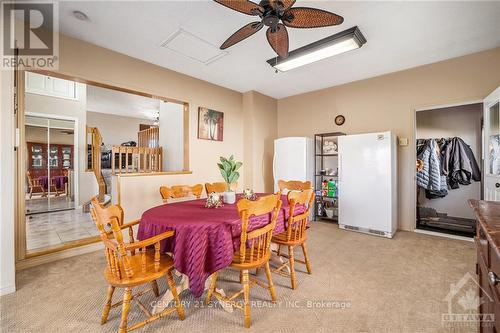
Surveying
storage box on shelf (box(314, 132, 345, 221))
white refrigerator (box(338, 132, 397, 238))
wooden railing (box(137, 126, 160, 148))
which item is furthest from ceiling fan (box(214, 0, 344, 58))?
wooden railing (box(137, 126, 160, 148))

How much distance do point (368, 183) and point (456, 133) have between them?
2.38 m

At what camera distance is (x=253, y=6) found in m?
1.64

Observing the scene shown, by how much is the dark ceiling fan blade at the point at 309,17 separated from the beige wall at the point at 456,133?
413 cm

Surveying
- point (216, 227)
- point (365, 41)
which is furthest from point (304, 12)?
point (216, 227)

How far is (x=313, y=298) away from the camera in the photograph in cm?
189

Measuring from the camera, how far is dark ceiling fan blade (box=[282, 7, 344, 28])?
1641 millimetres

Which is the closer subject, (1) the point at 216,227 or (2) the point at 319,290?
(1) the point at 216,227

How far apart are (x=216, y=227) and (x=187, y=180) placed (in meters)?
2.46

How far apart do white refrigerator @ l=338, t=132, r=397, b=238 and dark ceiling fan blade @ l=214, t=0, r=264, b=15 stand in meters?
2.78

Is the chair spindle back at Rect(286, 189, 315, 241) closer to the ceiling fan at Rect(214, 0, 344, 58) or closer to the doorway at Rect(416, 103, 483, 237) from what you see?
the ceiling fan at Rect(214, 0, 344, 58)

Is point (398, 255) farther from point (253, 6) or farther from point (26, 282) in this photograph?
point (26, 282)

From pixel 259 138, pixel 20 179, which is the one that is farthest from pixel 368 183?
pixel 20 179

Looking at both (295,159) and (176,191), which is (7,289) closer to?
(176,191)

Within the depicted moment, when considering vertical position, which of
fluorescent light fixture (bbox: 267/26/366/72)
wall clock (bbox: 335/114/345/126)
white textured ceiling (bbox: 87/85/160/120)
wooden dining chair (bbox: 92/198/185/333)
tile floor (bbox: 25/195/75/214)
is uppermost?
white textured ceiling (bbox: 87/85/160/120)
